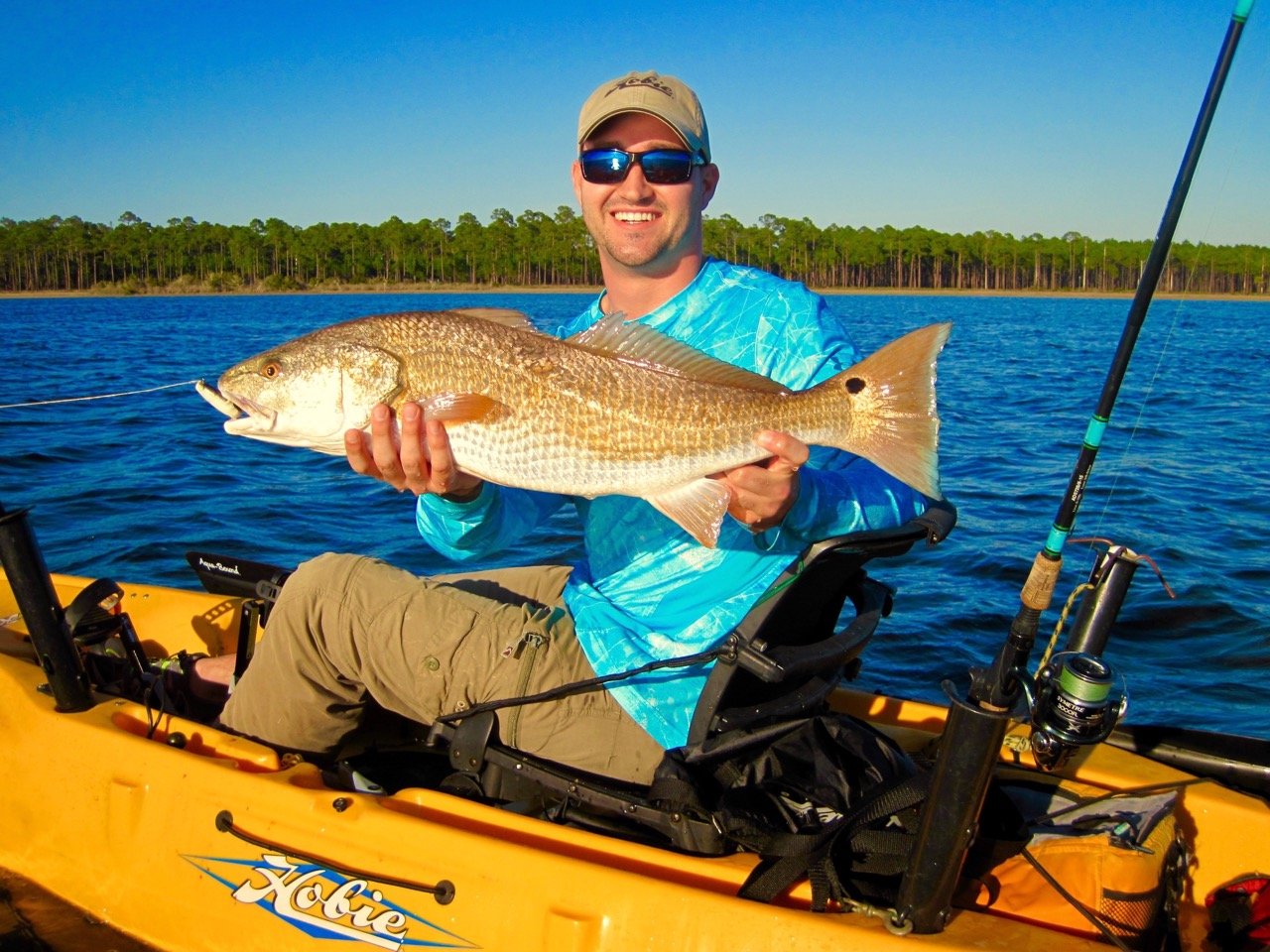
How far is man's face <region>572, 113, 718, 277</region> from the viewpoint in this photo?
3.61m

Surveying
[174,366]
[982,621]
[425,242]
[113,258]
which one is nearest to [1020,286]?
[425,242]

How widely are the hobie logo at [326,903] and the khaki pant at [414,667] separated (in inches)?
21.1

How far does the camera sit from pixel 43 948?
12.6 feet

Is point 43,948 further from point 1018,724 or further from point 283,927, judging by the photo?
point 1018,724

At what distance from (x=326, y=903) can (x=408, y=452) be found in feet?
5.11

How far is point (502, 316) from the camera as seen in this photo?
3.35 m

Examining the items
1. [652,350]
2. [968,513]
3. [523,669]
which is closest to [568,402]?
[652,350]

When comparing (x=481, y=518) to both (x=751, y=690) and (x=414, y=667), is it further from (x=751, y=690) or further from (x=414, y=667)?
(x=751, y=690)

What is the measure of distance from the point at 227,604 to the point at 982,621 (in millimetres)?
5659

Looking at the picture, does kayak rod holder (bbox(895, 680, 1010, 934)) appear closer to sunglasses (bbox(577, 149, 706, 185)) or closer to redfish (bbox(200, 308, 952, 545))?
redfish (bbox(200, 308, 952, 545))

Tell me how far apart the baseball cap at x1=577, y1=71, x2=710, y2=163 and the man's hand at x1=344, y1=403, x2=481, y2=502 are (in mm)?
1358

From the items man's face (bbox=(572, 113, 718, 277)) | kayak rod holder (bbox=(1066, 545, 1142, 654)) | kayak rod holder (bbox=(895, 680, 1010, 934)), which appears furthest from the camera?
kayak rod holder (bbox=(1066, 545, 1142, 654))

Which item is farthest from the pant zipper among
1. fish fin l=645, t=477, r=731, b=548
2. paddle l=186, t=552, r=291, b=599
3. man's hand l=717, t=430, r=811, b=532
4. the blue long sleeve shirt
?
paddle l=186, t=552, r=291, b=599

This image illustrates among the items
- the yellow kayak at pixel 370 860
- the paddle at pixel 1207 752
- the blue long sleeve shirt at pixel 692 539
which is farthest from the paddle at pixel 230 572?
the paddle at pixel 1207 752
